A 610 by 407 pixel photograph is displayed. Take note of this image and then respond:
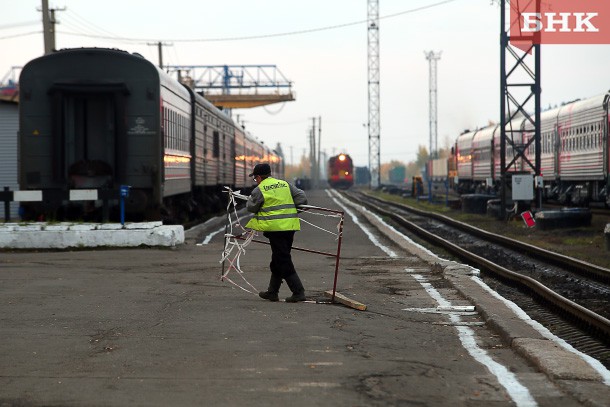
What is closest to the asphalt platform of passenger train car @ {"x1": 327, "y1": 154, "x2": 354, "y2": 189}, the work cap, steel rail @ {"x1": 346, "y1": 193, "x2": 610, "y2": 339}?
steel rail @ {"x1": 346, "y1": 193, "x2": 610, "y2": 339}

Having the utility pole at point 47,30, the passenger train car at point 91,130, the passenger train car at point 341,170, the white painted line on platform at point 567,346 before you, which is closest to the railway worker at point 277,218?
the white painted line on platform at point 567,346

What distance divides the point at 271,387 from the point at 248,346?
1463mm

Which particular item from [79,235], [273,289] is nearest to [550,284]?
[273,289]

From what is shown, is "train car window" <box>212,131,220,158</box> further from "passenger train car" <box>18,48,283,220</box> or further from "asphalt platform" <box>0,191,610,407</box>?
"asphalt platform" <box>0,191,610,407</box>

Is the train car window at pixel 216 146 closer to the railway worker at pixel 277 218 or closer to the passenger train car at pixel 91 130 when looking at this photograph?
the passenger train car at pixel 91 130

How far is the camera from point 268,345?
752 centimetres

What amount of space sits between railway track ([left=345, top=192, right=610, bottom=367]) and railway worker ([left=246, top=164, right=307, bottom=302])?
2.70 meters

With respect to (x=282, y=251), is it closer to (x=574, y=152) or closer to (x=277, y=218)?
(x=277, y=218)

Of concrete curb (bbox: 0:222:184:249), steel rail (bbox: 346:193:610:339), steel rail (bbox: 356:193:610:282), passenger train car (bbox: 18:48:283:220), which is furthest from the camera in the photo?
passenger train car (bbox: 18:48:283:220)

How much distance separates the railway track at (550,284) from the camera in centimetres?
929

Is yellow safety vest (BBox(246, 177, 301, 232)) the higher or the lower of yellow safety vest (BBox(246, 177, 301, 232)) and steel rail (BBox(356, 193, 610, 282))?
the higher

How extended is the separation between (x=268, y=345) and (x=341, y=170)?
92.7m

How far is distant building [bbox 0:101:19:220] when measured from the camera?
107 feet

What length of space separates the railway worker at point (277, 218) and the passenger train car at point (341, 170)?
293 ft
